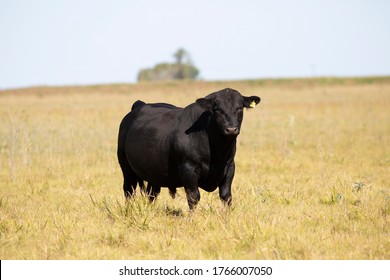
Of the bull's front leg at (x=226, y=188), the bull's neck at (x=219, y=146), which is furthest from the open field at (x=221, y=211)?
the bull's neck at (x=219, y=146)

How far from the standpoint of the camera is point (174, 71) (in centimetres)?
12044

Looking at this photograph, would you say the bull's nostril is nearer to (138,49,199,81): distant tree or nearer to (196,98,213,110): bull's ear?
(196,98,213,110): bull's ear

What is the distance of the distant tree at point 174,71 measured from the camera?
11900cm

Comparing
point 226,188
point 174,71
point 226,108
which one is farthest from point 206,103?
point 174,71

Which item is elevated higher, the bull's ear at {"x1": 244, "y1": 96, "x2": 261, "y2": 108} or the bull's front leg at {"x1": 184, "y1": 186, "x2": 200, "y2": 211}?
the bull's ear at {"x1": 244, "y1": 96, "x2": 261, "y2": 108}

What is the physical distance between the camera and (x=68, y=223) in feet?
23.3

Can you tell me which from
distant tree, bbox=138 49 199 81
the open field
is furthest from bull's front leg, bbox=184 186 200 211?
distant tree, bbox=138 49 199 81

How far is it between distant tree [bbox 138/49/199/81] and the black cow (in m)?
109

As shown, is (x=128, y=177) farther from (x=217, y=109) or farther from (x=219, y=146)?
(x=217, y=109)

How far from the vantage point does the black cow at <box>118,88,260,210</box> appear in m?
7.49

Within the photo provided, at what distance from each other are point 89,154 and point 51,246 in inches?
365

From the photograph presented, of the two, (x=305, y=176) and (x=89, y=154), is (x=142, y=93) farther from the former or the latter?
(x=305, y=176)

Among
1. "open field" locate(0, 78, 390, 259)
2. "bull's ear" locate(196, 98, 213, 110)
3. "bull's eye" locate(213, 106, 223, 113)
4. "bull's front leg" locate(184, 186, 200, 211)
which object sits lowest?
"open field" locate(0, 78, 390, 259)

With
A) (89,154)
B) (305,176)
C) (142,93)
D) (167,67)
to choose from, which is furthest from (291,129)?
(167,67)
